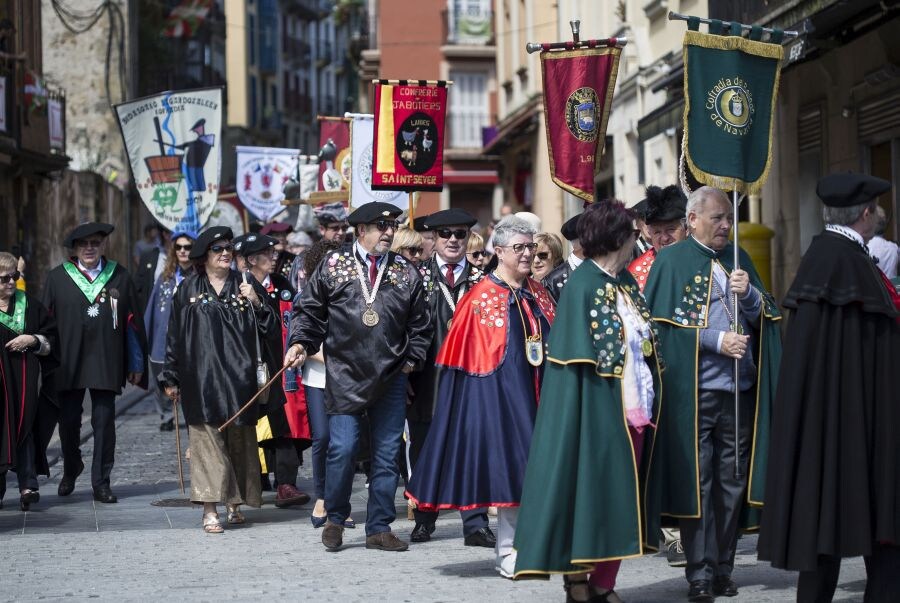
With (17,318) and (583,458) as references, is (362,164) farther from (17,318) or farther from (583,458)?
(583,458)

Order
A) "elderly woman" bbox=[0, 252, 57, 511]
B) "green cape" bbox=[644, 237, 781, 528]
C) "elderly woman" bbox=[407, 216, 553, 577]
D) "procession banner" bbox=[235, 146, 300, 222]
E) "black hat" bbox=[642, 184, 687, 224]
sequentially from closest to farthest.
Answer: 1. "green cape" bbox=[644, 237, 781, 528]
2. "elderly woman" bbox=[407, 216, 553, 577]
3. "black hat" bbox=[642, 184, 687, 224]
4. "elderly woman" bbox=[0, 252, 57, 511]
5. "procession banner" bbox=[235, 146, 300, 222]

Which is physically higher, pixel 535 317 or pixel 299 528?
pixel 535 317

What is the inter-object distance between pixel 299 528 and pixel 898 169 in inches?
296

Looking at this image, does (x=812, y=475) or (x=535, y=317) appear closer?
(x=812, y=475)

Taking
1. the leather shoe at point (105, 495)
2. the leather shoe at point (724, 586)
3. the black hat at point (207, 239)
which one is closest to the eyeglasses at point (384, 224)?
the black hat at point (207, 239)

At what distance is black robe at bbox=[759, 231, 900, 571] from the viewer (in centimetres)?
674

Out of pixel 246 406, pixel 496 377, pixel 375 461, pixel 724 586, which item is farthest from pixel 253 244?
pixel 724 586

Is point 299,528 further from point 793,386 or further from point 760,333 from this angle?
point 793,386

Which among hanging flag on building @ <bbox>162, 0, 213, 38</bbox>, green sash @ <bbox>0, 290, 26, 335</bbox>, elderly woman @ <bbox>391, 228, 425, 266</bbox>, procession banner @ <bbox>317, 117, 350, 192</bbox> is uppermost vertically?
hanging flag on building @ <bbox>162, 0, 213, 38</bbox>

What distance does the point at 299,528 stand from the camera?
10.7 meters

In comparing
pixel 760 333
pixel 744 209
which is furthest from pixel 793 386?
pixel 744 209

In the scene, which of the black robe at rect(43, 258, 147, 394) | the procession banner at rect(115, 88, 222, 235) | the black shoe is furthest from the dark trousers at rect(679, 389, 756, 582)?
the procession banner at rect(115, 88, 222, 235)

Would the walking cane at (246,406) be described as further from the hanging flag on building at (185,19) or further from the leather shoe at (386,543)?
the hanging flag on building at (185,19)

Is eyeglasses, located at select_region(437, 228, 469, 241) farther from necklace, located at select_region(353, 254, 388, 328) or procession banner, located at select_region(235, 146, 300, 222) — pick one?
procession banner, located at select_region(235, 146, 300, 222)
